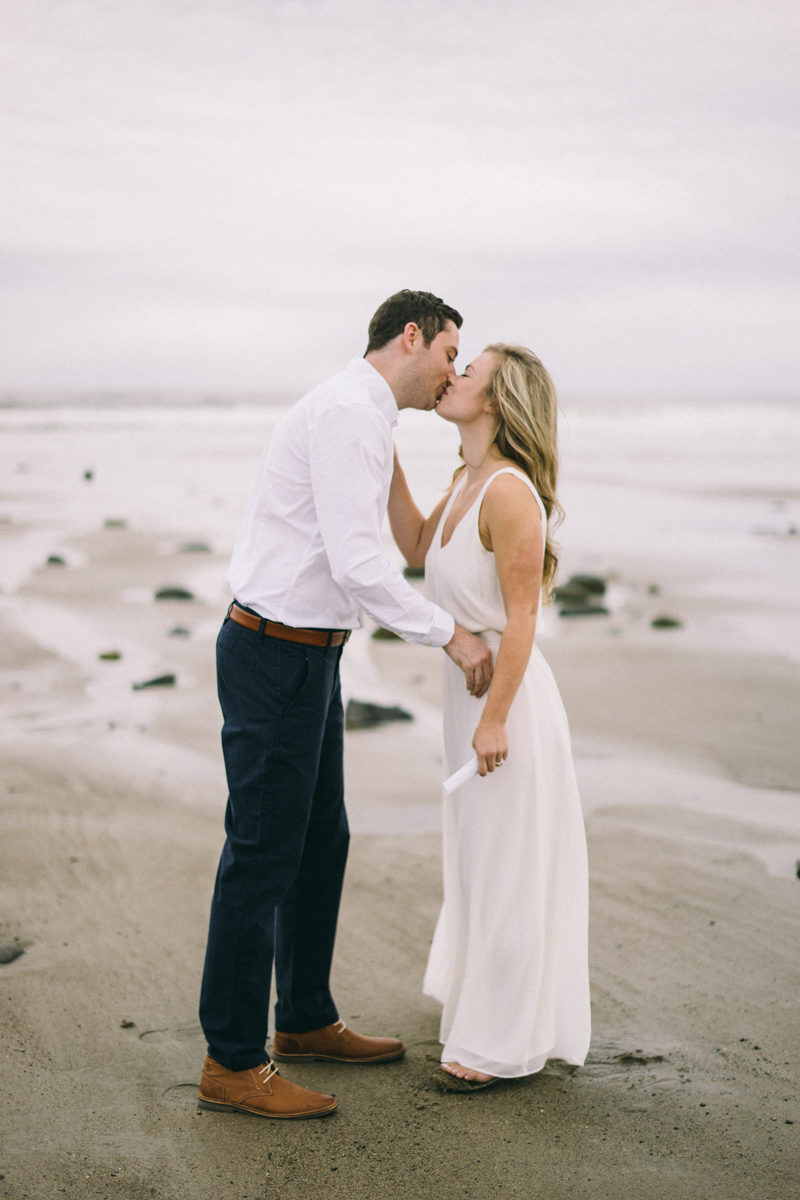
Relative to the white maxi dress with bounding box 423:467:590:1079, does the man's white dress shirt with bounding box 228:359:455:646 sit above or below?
above

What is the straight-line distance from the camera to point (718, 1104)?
3.43 metres

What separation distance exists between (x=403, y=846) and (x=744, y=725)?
3.22 meters

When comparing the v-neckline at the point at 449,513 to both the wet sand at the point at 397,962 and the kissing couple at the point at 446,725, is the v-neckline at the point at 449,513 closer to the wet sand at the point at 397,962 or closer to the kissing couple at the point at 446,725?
the kissing couple at the point at 446,725

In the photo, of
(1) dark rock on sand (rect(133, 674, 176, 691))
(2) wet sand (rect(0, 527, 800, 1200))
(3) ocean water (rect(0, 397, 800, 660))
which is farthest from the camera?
(3) ocean water (rect(0, 397, 800, 660))

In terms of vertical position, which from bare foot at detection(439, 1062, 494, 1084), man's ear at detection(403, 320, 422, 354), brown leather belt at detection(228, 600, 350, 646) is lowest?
bare foot at detection(439, 1062, 494, 1084)

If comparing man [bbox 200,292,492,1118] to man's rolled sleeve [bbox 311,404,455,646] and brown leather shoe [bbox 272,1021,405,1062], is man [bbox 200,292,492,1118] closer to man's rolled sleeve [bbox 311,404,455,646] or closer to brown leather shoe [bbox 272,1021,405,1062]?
man's rolled sleeve [bbox 311,404,455,646]

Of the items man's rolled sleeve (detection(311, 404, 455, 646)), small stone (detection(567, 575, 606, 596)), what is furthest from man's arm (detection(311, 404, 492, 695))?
small stone (detection(567, 575, 606, 596))

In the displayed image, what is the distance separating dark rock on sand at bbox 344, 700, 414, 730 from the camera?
7398mm

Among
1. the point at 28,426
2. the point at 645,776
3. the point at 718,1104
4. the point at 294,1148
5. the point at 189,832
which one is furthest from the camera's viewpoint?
the point at 28,426

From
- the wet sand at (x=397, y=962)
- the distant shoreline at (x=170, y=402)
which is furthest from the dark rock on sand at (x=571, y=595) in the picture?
the distant shoreline at (x=170, y=402)

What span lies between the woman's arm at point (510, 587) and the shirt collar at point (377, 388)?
1.38ft

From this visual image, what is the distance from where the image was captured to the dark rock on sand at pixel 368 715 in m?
7.40

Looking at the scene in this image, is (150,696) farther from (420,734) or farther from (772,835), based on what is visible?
(772,835)

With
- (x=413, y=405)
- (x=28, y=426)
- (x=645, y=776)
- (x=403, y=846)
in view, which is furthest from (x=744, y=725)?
(x=28, y=426)
